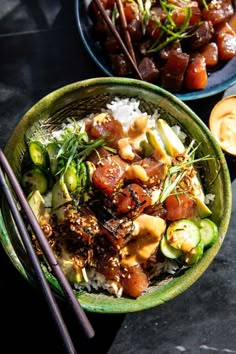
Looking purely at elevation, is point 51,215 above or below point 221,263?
above

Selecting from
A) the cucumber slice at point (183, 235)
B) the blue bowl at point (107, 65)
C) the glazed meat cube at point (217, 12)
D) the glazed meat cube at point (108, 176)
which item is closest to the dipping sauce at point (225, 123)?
the blue bowl at point (107, 65)

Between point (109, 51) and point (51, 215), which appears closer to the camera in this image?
point (51, 215)

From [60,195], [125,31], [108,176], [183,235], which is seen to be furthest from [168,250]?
[125,31]

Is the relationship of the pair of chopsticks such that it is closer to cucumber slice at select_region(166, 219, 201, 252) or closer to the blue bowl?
cucumber slice at select_region(166, 219, 201, 252)

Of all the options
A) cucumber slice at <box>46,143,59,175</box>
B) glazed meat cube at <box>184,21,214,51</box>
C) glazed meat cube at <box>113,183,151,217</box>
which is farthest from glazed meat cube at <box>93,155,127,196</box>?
glazed meat cube at <box>184,21,214,51</box>

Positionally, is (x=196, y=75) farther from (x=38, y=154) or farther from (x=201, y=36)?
(x=38, y=154)

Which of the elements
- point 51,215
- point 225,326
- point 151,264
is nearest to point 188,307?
point 225,326

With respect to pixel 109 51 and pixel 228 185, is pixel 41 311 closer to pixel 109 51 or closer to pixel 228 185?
pixel 228 185
